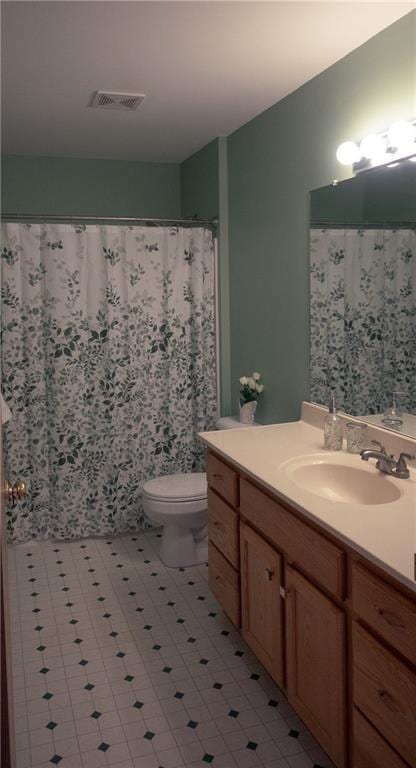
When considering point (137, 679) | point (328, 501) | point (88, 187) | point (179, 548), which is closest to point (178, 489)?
point (179, 548)

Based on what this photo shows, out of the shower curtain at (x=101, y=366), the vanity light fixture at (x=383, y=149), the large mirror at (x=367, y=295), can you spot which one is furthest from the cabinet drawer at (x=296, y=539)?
the shower curtain at (x=101, y=366)

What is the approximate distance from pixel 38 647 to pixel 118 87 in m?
2.39

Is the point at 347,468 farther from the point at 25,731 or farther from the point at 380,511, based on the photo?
the point at 25,731

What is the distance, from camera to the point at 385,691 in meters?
1.49

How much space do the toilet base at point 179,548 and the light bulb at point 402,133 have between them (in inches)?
82.9

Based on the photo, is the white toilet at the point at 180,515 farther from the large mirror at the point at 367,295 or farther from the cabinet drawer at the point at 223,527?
the large mirror at the point at 367,295

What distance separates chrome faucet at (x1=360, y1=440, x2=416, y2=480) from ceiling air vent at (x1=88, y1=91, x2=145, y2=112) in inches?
74.3

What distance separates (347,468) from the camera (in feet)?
7.34

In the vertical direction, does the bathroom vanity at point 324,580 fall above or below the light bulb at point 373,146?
below

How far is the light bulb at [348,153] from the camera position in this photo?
2.34 m

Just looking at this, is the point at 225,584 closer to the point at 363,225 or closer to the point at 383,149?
the point at 363,225

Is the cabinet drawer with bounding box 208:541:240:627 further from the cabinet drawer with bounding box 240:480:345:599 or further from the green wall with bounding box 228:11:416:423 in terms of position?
the green wall with bounding box 228:11:416:423

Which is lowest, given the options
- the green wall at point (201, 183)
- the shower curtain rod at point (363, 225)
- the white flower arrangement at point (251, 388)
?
the white flower arrangement at point (251, 388)

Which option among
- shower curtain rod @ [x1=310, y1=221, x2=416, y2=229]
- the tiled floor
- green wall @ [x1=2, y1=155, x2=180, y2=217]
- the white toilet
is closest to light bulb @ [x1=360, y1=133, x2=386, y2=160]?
shower curtain rod @ [x1=310, y1=221, x2=416, y2=229]
